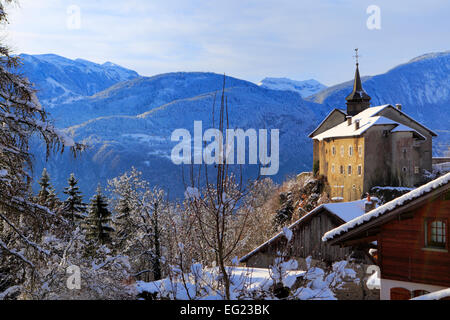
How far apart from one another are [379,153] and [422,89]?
131 m

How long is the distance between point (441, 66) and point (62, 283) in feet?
593

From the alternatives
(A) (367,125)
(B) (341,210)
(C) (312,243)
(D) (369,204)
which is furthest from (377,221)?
(A) (367,125)

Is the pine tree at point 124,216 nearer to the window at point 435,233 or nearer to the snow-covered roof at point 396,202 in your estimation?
the snow-covered roof at point 396,202

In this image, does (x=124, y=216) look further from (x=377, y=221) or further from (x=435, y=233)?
(x=435, y=233)

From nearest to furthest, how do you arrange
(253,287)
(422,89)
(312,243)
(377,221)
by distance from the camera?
(253,287), (377,221), (312,243), (422,89)

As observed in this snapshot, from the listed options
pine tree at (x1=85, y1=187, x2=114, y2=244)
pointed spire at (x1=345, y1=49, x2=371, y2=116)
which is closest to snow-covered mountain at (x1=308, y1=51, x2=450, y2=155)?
pointed spire at (x1=345, y1=49, x2=371, y2=116)

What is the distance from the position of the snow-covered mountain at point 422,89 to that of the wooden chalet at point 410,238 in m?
126

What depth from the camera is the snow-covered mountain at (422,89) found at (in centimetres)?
13693

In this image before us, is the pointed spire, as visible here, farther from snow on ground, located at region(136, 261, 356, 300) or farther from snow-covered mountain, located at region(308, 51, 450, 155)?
snow-covered mountain, located at region(308, 51, 450, 155)

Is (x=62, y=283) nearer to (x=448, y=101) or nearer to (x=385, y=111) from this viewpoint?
(x=385, y=111)

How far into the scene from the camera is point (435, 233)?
11102 mm

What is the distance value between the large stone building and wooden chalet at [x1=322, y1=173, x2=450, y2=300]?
3722cm

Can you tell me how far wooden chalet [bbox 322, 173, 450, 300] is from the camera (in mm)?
10469
